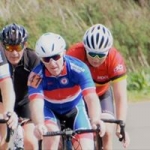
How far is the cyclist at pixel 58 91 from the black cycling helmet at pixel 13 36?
0.40 m

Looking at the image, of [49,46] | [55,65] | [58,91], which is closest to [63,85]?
[58,91]

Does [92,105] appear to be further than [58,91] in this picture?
No

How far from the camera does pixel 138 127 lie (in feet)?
38.9

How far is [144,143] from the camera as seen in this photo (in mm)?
10625

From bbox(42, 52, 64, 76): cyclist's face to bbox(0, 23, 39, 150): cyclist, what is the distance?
557 mm

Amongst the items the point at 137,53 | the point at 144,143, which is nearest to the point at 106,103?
the point at 144,143

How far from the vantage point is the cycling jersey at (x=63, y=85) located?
Result: 669 cm

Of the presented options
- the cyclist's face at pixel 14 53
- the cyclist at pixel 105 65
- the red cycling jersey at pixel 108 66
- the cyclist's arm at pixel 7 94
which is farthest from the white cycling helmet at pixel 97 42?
the cyclist's arm at pixel 7 94

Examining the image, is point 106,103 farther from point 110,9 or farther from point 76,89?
point 110,9

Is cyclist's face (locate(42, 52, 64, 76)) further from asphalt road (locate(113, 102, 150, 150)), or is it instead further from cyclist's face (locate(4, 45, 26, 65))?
asphalt road (locate(113, 102, 150, 150))

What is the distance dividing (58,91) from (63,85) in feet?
0.32

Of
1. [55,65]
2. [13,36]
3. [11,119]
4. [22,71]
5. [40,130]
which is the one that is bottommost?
[40,130]

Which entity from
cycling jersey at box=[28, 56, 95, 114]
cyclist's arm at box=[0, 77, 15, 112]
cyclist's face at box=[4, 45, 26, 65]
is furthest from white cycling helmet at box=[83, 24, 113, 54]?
cyclist's arm at box=[0, 77, 15, 112]

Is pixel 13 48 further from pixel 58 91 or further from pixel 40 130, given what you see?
pixel 40 130
